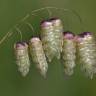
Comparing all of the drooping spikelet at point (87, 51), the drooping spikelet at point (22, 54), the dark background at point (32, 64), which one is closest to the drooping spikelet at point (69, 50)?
the drooping spikelet at point (87, 51)

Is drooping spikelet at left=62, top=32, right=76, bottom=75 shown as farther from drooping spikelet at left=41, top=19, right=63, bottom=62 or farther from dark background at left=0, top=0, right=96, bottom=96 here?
dark background at left=0, top=0, right=96, bottom=96

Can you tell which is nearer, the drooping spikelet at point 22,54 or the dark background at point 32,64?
the drooping spikelet at point 22,54

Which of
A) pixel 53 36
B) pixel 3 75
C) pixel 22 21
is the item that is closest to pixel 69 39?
pixel 53 36

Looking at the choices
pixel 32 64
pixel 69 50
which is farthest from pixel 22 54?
pixel 32 64

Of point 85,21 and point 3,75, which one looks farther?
point 85,21

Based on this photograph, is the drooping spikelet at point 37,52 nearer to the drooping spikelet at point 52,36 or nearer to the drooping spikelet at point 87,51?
the drooping spikelet at point 52,36

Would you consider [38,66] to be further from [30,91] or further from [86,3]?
[86,3]
